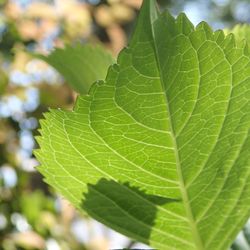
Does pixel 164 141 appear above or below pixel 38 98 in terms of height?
below

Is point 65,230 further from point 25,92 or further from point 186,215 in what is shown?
point 186,215

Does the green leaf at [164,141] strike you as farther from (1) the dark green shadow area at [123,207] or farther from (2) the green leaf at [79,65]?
(2) the green leaf at [79,65]

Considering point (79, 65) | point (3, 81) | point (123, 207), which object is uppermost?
point (3, 81)

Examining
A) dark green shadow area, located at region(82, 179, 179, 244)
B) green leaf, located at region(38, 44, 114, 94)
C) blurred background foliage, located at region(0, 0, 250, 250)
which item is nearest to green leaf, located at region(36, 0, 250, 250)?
dark green shadow area, located at region(82, 179, 179, 244)

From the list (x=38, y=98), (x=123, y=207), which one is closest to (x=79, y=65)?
(x=123, y=207)

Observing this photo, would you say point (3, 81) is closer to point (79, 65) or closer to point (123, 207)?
point (79, 65)

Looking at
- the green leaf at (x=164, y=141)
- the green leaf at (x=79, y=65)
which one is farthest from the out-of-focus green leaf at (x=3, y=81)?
the green leaf at (x=164, y=141)
